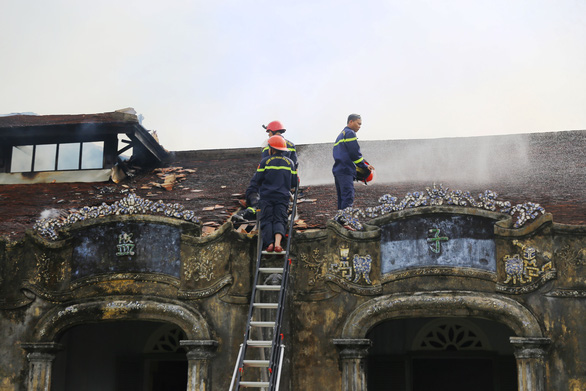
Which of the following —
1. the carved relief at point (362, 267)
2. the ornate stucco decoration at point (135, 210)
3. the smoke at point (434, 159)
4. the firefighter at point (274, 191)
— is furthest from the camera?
the smoke at point (434, 159)

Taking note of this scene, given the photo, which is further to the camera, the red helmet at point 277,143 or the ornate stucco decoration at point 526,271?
the red helmet at point 277,143

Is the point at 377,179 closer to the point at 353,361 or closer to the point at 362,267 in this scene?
the point at 362,267

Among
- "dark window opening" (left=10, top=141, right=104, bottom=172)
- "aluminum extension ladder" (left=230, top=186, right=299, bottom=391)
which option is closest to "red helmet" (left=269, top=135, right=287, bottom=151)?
"aluminum extension ladder" (left=230, top=186, right=299, bottom=391)

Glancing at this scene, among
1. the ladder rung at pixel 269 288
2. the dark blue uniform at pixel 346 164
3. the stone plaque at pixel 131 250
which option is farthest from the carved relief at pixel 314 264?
the stone plaque at pixel 131 250

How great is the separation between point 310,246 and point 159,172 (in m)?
7.43

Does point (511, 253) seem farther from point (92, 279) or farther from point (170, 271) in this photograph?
point (92, 279)

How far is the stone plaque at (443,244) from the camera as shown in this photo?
11586 mm

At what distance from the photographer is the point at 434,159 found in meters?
18.9

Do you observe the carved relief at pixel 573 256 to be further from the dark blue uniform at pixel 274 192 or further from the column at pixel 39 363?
the column at pixel 39 363

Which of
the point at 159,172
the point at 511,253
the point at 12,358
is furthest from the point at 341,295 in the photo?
the point at 159,172

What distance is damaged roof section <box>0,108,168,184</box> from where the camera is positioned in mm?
17844

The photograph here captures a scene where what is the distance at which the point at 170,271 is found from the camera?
12.3 m

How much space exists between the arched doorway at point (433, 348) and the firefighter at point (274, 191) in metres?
3.43

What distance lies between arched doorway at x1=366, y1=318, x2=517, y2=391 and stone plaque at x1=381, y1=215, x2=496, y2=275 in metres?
2.92
